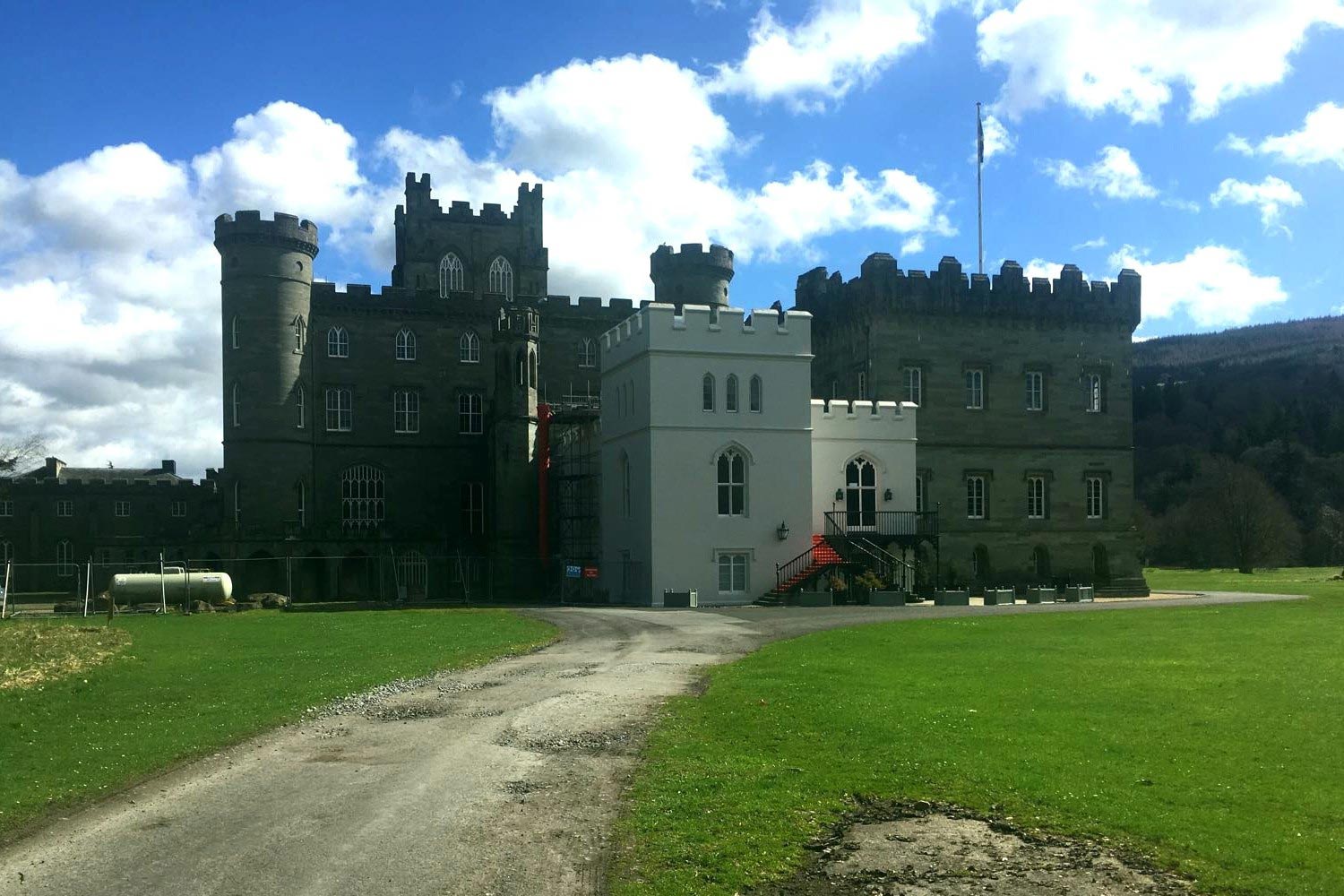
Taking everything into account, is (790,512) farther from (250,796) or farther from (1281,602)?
(250,796)

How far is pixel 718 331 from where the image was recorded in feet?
149

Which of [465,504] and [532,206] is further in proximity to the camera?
[532,206]

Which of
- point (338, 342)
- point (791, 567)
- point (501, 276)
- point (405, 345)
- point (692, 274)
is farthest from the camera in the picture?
point (501, 276)

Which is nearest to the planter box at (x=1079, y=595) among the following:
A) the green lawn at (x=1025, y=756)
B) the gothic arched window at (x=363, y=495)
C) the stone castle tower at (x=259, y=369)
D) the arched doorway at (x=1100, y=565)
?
the arched doorway at (x=1100, y=565)

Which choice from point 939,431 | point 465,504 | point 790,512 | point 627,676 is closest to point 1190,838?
point 627,676

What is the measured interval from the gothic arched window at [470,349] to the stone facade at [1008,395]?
17.0 meters

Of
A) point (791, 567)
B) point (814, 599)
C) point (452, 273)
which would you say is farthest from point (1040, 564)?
point (452, 273)

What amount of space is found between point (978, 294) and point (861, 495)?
12523mm

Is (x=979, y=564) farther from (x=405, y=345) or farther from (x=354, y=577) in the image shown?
(x=405, y=345)

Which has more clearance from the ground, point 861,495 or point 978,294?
point 978,294

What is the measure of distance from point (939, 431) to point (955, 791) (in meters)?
42.9

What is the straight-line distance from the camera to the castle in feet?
177

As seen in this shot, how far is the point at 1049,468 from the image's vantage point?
55.8 meters

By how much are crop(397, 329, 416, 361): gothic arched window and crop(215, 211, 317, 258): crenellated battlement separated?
20.6ft
